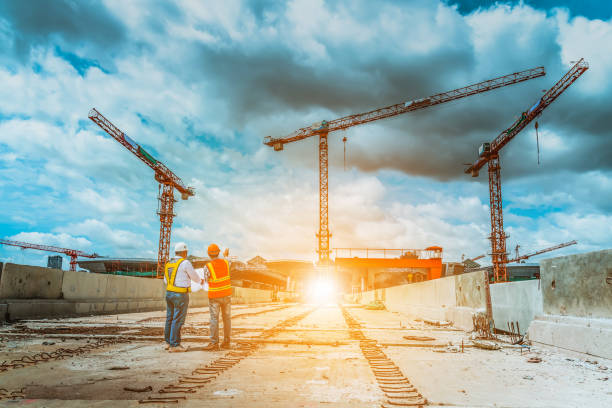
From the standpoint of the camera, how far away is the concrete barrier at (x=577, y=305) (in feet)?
16.7

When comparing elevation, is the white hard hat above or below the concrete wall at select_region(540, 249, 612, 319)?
above

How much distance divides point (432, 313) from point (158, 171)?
69725 millimetres

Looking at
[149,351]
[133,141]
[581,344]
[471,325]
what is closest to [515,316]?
[471,325]

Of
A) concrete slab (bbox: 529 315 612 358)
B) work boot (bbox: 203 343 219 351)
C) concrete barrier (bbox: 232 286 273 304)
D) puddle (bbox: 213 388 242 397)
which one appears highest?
concrete slab (bbox: 529 315 612 358)

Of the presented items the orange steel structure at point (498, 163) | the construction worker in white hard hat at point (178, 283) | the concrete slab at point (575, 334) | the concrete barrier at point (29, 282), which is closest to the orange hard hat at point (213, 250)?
the construction worker in white hard hat at point (178, 283)

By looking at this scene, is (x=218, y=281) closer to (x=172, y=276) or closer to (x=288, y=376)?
(x=172, y=276)

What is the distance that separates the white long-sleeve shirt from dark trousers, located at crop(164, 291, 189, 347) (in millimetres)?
148

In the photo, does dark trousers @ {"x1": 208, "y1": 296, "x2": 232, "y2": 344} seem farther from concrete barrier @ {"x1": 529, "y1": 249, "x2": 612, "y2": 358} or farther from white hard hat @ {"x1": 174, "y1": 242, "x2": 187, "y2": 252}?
concrete barrier @ {"x1": 529, "y1": 249, "x2": 612, "y2": 358}

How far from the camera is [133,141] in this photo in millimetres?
70375

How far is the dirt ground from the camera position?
10.6 feet

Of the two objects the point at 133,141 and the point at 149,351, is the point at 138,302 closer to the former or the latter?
the point at 149,351

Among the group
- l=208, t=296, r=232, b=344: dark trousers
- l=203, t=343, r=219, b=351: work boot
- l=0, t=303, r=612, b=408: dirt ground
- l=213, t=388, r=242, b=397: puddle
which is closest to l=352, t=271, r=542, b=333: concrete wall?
l=0, t=303, r=612, b=408: dirt ground

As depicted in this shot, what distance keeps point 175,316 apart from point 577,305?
5.39 meters

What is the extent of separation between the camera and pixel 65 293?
12.4 m
